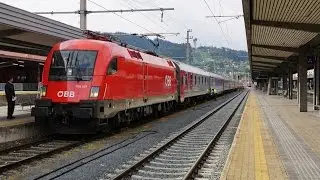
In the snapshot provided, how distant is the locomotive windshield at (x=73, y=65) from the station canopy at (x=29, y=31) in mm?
1158

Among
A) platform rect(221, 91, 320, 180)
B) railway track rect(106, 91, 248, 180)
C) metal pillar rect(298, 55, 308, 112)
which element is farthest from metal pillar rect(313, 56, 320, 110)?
railway track rect(106, 91, 248, 180)

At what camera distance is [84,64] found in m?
14.9

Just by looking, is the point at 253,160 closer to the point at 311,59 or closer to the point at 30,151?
the point at 30,151

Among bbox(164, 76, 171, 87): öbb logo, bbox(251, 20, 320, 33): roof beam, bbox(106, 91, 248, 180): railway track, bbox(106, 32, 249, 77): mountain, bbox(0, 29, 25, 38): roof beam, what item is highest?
bbox(106, 32, 249, 77): mountain

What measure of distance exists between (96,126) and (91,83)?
1234 mm

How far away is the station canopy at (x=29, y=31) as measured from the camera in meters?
14.0

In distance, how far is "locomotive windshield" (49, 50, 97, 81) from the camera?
14781 mm

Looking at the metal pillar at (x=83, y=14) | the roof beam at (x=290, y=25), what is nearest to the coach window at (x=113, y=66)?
the roof beam at (x=290, y=25)

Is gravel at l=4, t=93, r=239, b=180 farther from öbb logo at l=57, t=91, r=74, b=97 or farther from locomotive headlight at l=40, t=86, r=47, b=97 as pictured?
locomotive headlight at l=40, t=86, r=47, b=97

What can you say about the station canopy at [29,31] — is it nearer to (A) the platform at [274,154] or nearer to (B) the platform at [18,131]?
(B) the platform at [18,131]

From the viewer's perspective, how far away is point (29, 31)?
50.0ft

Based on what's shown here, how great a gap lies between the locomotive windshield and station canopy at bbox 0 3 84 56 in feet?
3.80

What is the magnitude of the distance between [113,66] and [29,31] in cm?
269

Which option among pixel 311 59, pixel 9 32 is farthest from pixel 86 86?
pixel 311 59
